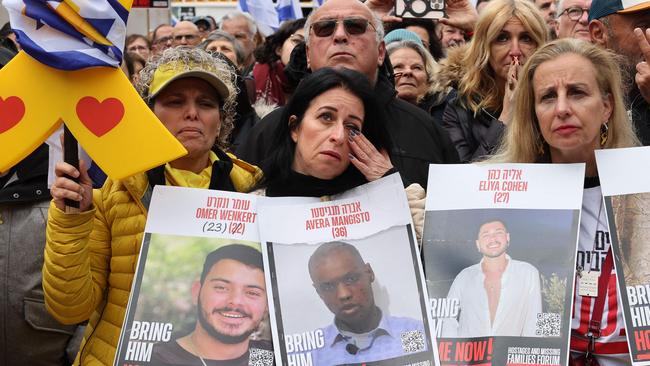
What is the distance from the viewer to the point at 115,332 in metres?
Result: 3.93

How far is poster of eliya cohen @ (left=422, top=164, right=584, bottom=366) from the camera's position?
3633 millimetres

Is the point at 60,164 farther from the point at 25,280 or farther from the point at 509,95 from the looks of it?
the point at 509,95

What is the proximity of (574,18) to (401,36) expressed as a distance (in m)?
1.13

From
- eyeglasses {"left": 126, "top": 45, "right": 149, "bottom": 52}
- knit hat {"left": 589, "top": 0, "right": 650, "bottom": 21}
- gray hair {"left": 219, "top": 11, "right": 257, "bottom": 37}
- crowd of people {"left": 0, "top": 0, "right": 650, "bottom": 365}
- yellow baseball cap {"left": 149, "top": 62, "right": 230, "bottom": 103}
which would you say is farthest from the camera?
eyeglasses {"left": 126, "top": 45, "right": 149, "bottom": 52}

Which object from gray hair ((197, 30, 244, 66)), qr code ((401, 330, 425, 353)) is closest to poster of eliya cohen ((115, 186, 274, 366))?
qr code ((401, 330, 425, 353))

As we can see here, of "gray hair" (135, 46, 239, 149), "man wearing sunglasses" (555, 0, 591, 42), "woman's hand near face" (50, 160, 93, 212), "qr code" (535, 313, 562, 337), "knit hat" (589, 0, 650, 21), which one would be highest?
"man wearing sunglasses" (555, 0, 591, 42)

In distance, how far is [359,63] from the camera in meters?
5.51

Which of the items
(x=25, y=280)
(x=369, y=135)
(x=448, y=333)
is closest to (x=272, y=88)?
(x=25, y=280)

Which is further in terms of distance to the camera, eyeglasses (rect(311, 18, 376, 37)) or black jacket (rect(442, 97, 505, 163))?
black jacket (rect(442, 97, 505, 163))

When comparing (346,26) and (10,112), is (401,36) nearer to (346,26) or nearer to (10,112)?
(346,26)

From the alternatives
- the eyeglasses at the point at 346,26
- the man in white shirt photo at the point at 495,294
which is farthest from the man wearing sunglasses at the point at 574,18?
the man in white shirt photo at the point at 495,294

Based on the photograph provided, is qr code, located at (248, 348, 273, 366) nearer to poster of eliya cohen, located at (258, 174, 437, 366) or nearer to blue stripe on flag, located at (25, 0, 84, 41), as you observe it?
poster of eliya cohen, located at (258, 174, 437, 366)

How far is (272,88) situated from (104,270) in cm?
458

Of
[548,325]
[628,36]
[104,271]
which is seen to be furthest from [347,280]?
[628,36]
